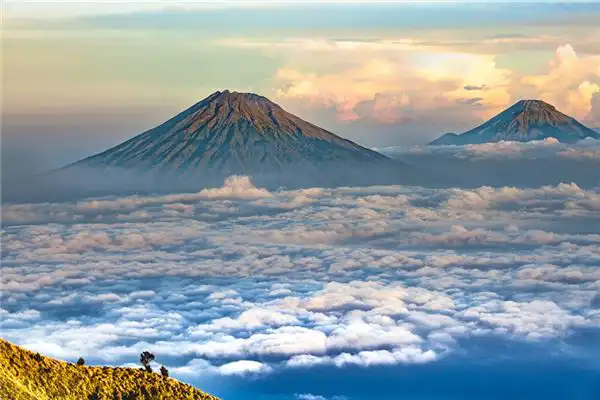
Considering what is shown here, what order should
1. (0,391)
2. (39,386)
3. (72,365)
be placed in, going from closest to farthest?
(0,391) < (39,386) < (72,365)

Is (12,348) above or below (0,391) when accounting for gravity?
above

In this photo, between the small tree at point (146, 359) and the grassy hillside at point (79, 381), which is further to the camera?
the small tree at point (146, 359)

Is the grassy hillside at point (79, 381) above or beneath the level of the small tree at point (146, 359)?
beneath

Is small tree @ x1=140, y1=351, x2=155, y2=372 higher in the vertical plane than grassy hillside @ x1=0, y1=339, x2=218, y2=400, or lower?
higher

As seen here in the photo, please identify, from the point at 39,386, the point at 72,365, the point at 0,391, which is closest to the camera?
the point at 0,391

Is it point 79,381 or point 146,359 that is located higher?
point 146,359

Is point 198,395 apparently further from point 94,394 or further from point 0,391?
point 0,391

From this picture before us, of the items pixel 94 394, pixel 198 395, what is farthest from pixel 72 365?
pixel 198 395

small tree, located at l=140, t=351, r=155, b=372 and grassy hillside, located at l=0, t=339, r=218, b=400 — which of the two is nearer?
grassy hillside, located at l=0, t=339, r=218, b=400
